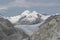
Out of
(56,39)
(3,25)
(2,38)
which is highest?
(3,25)

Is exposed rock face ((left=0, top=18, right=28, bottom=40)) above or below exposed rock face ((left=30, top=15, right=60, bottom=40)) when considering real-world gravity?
above

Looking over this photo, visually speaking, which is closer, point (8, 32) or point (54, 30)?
point (54, 30)

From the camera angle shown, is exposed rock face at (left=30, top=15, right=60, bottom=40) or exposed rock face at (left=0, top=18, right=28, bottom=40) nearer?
exposed rock face at (left=30, top=15, right=60, bottom=40)

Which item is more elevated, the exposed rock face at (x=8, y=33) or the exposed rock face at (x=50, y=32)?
the exposed rock face at (x=8, y=33)

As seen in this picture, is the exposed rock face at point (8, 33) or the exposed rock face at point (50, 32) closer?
the exposed rock face at point (50, 32)

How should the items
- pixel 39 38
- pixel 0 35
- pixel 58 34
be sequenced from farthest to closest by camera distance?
pixel 0 35 → pixel 39 38 → pixel 58 34

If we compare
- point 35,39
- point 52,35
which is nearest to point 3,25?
point 35,39

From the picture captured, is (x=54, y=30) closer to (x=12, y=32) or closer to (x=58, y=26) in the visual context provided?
(x=58, y=26)

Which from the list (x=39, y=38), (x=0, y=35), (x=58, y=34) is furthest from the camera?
(x=0, y=35)

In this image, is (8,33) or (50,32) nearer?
(50,32)

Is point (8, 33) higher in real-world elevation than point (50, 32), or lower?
higher

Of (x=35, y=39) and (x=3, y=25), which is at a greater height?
(x=3, y=25)
